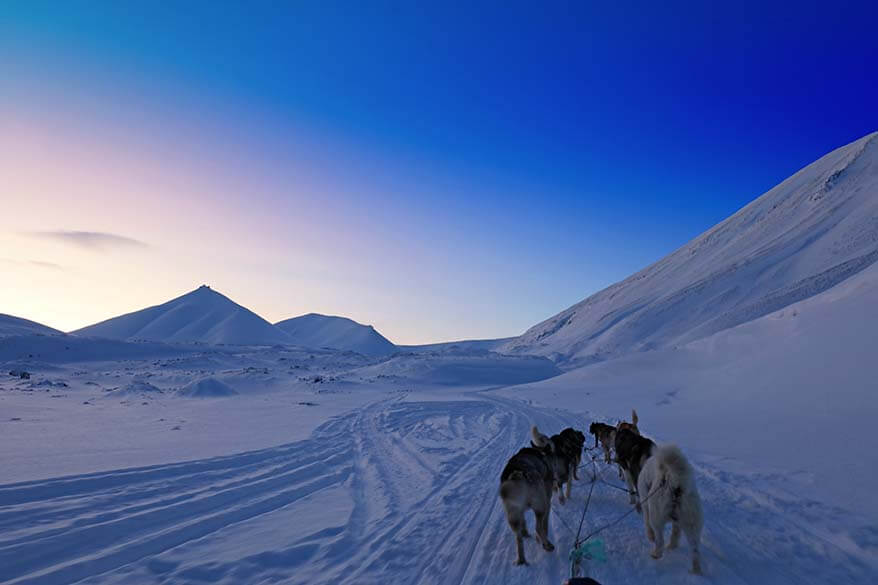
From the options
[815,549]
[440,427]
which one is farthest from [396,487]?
[440,427]

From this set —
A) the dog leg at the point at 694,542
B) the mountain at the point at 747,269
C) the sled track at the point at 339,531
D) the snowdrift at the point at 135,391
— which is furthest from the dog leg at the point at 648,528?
the mountain at the point at 747,269

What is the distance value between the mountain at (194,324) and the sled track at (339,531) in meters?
164

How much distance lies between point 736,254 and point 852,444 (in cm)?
9803

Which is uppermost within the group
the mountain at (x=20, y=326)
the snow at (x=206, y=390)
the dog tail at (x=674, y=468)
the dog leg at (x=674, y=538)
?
the mountain at (x=20, y=326)

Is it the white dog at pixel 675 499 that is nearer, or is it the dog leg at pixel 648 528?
the white dog at pixel 675 499

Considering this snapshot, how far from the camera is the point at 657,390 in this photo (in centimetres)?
2667

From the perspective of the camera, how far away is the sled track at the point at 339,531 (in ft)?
17.4

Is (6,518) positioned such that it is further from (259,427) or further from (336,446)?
(259,427)

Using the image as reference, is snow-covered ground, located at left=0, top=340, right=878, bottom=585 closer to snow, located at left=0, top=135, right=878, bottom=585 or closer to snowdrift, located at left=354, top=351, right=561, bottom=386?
snow, located at left=0, top=135, right=878, bottom=585

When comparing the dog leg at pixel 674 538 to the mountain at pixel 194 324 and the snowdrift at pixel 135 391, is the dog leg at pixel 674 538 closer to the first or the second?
the snowdrift at pixel 135 391

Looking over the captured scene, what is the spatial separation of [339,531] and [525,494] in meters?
2.91

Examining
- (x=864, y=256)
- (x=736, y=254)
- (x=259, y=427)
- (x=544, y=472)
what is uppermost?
(x=736, y=254)

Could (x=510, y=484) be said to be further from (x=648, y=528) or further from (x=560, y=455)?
(x=560, y=455)

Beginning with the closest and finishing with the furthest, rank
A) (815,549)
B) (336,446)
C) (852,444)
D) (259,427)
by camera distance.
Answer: (815,549), (852,444), (336,446), (259,427)
